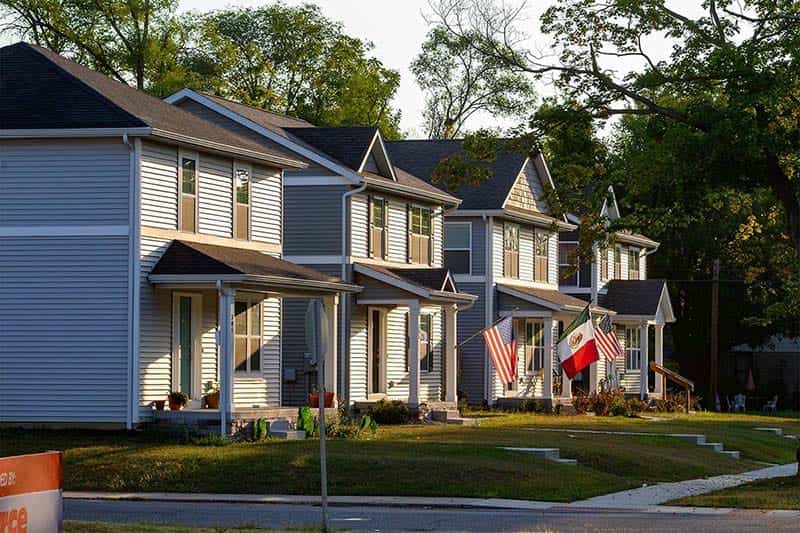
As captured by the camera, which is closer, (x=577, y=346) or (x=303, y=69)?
(x=577, y=346)

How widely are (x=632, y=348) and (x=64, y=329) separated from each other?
127ft

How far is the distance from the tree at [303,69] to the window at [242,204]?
31591 mm

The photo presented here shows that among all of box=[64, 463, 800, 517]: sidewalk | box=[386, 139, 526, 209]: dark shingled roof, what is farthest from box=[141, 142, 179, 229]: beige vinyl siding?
box=[386, 139, 526, 209]: dark shingled roof

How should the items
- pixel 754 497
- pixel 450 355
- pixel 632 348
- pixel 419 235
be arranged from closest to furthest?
pixel 754 497 → pixel 450 355 → pixel 419 235 → pixel 632 348

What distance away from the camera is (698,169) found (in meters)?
28.8

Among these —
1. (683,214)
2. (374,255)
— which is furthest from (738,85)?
(374,255)

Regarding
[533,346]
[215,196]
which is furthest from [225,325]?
[533,346]

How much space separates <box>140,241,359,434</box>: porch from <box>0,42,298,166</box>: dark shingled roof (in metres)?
2.86

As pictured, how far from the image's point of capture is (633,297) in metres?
66.2

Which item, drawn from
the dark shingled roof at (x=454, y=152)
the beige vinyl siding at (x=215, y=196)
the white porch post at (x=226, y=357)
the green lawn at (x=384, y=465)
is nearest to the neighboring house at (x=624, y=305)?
the dark shingled roof at (x=454, y=152)

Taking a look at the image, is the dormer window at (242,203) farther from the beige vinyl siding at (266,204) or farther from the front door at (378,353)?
the front door at (378,353)

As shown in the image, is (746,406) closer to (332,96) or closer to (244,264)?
(332,96)

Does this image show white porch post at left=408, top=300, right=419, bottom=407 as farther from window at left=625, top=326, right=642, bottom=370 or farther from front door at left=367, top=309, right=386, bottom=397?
window at left=625, top=326, right=642, bottom=370

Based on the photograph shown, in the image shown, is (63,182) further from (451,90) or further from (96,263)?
(451,90)
